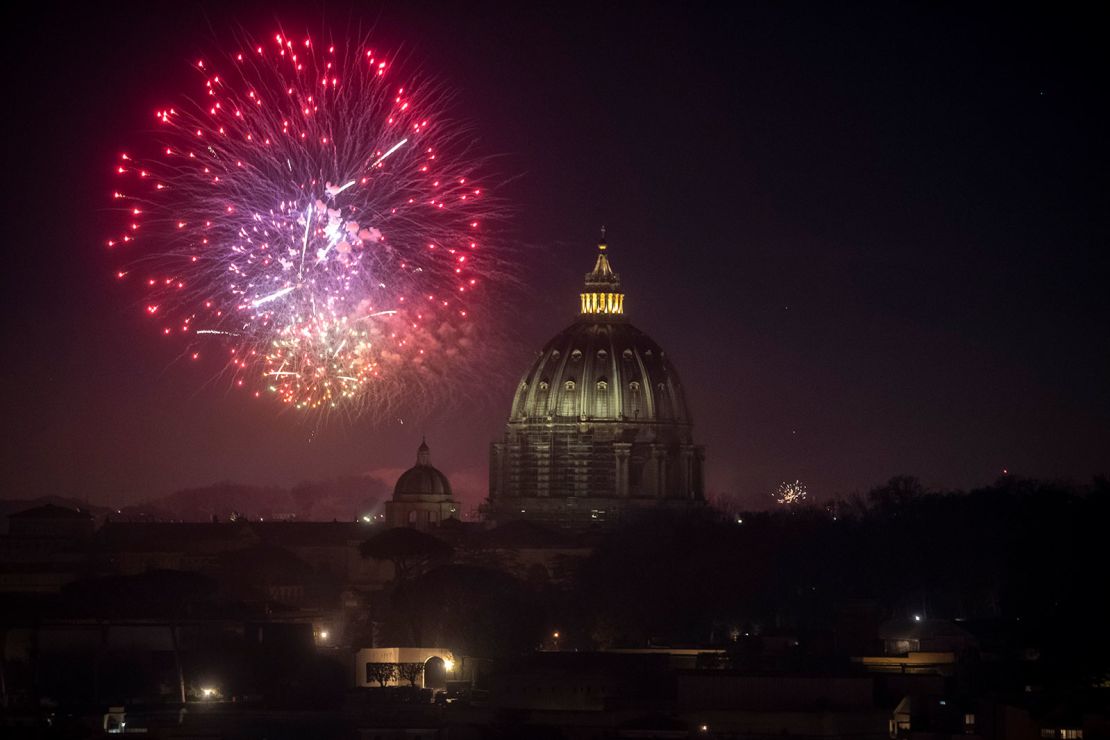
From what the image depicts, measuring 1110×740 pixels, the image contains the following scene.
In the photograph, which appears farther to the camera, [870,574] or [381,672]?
[870,574]

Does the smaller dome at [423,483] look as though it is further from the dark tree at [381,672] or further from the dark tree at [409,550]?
the dark tree at [381,672]

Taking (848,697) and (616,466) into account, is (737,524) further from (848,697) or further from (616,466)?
(848,697)

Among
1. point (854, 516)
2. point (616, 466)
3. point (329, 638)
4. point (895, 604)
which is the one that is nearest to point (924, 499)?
point (854, 516)

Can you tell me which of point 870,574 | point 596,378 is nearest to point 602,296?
point 596,378

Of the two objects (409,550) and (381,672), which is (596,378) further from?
(381,672)

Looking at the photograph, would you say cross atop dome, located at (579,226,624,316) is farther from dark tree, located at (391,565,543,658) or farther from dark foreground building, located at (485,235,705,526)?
dark tree, located at (391,565,543,658)

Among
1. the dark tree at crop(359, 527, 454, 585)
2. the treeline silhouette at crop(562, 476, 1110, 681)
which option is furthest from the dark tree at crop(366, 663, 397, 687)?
the dark tree at crop(359, 527, 454, 585)
